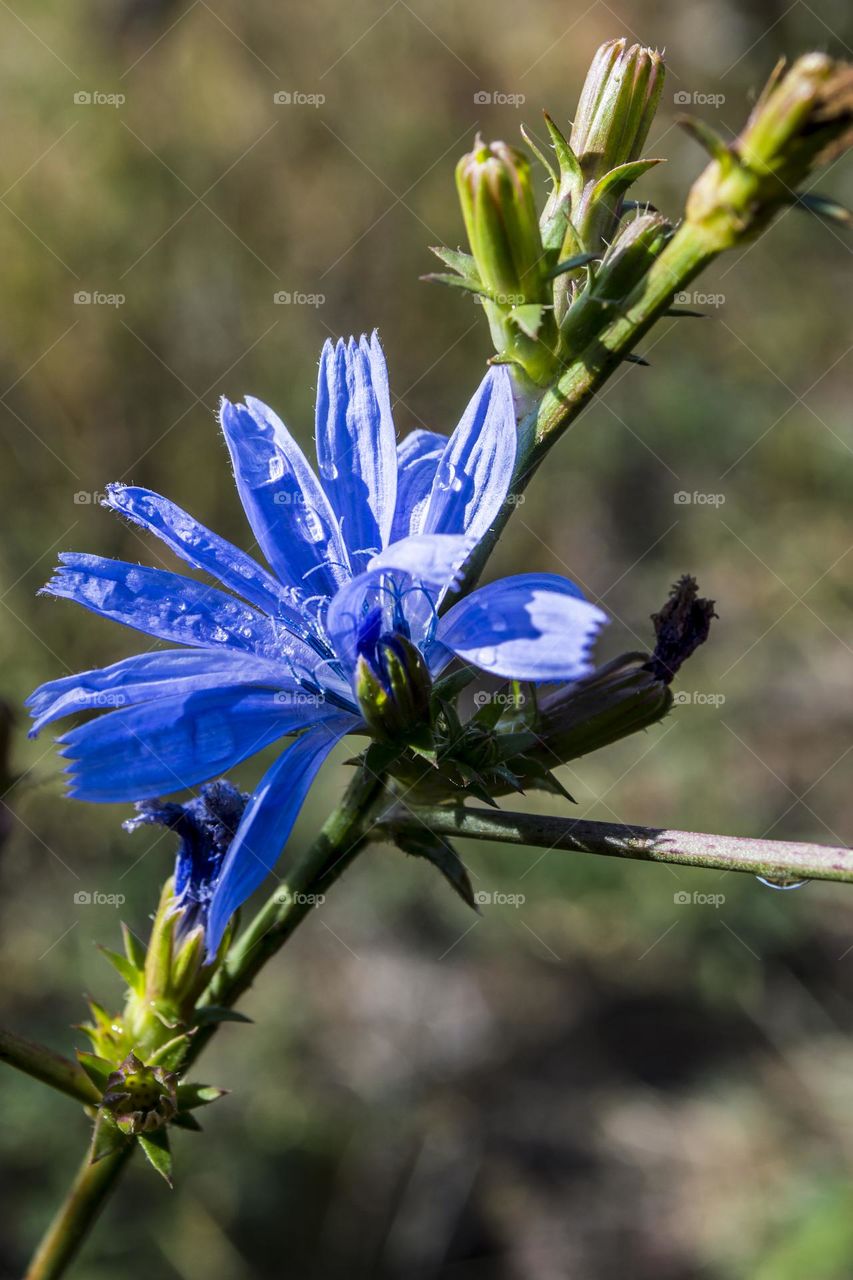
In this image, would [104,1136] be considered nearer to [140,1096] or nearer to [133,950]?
[140,1096]

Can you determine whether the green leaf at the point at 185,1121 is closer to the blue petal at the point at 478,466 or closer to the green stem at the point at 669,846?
the green stem at the point at 669,846

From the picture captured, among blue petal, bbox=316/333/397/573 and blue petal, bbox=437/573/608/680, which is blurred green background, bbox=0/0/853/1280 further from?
blue petal, bbox=437/573/608/680

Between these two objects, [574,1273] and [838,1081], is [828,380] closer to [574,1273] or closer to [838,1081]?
[838,1081]

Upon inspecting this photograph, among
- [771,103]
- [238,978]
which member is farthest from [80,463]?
[771,103]

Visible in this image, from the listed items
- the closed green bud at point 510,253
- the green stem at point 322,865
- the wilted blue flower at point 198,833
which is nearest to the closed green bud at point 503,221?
the closed green bud at point 510,253

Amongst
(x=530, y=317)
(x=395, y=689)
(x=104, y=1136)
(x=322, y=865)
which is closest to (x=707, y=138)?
(x=530, y=317)

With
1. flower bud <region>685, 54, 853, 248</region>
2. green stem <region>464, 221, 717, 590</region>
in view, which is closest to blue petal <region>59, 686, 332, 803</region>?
green stem <region>464, 221, 717, 590</region>
